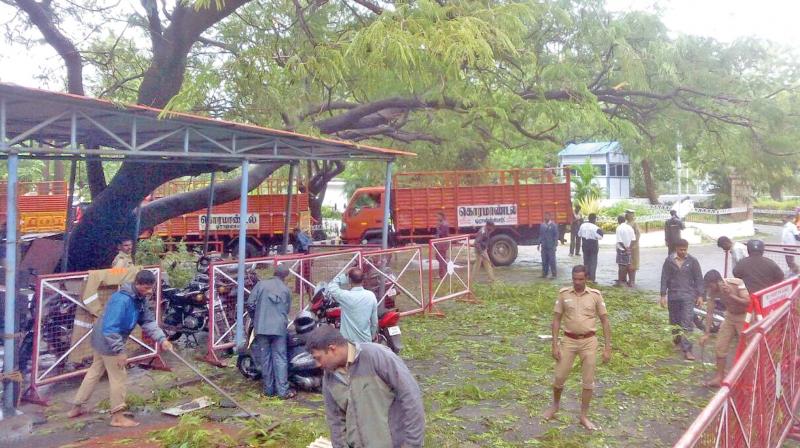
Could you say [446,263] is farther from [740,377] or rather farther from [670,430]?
[740,377]

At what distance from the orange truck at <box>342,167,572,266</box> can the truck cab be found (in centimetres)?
77

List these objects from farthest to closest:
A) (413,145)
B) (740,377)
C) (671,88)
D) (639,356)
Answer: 1. (413,145)
2. (671,88)
3. (639,356)
4. (740,377)

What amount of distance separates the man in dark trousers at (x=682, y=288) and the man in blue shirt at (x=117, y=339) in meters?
6.09

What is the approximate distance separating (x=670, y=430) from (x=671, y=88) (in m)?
9.15

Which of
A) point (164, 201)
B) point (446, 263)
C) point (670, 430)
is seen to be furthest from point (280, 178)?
point (670, 430)

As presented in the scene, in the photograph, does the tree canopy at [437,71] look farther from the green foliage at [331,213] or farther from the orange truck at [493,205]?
the green foliage at [331,213]

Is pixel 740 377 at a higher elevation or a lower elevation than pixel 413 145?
lower

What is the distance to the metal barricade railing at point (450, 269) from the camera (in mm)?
12727

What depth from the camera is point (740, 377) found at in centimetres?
400

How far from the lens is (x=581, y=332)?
643cm

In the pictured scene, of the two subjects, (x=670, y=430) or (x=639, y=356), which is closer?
(x=670, y=430)

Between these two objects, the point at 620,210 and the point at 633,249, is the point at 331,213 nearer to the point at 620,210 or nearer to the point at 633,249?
the point at 620,210

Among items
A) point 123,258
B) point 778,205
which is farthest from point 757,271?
point 778,205

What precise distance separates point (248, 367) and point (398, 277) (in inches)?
151
